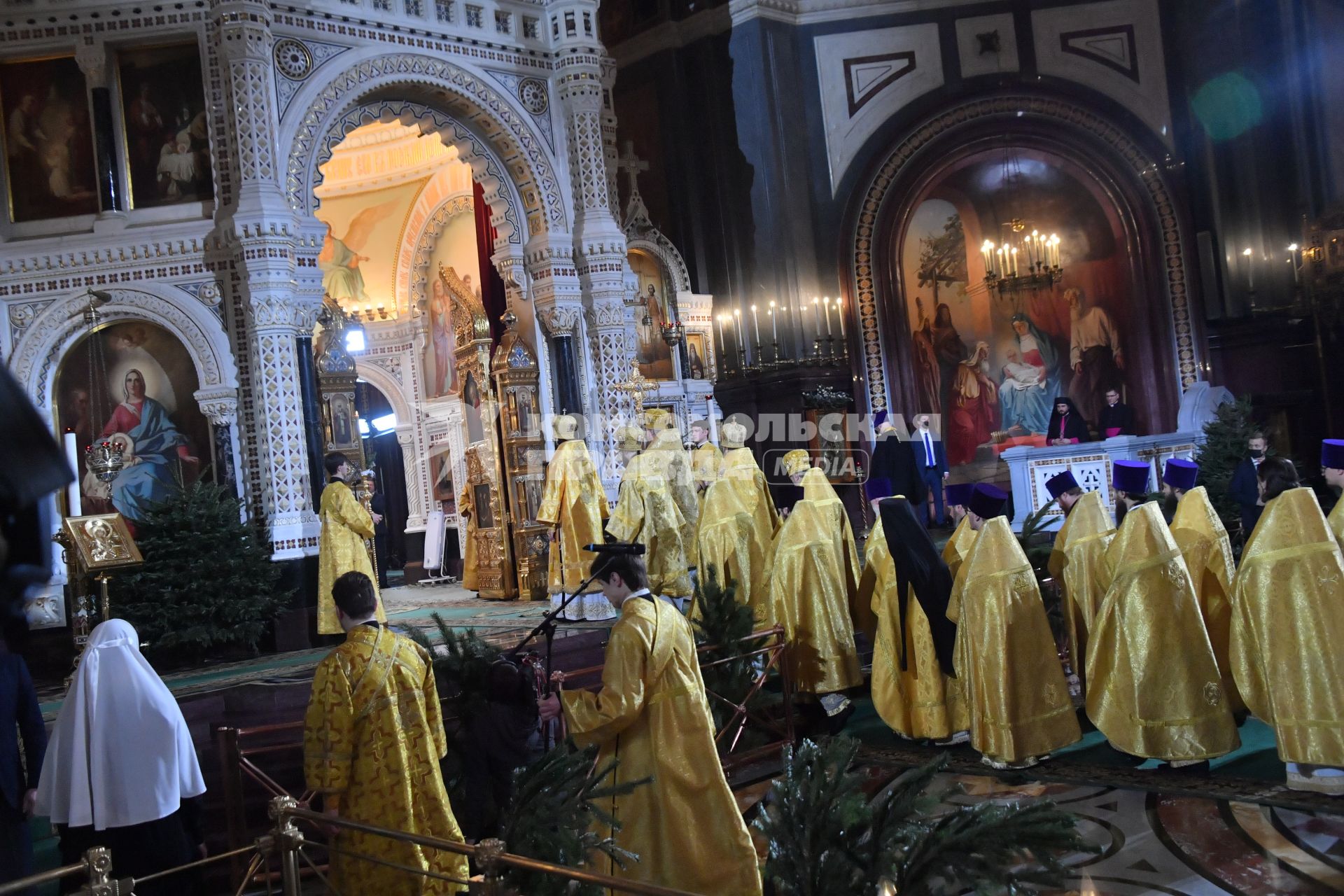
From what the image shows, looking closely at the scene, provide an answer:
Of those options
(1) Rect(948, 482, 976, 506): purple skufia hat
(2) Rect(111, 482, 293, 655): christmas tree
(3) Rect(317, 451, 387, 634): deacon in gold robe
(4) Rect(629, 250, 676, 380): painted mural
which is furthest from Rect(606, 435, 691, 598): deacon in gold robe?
(4) Rect(629, 250, 676, 380): painted mural

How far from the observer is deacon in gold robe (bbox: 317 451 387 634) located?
934cm

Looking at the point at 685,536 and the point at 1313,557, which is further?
the point at 685,536

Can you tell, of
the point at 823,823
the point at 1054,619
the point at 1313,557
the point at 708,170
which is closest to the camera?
the point at 823,823

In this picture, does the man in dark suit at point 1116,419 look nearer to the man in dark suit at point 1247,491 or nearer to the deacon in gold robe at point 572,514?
the man in dark suit at point 1247,491

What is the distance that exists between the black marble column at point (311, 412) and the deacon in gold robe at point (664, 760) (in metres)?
7.33

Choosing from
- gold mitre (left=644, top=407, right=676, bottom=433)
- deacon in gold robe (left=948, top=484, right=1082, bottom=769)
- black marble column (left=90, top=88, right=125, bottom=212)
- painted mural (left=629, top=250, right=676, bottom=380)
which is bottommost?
deacon in gold robe (left=948, top=484, right=1082, bottom=769)

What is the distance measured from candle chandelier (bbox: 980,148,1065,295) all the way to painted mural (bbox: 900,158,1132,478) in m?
0.33

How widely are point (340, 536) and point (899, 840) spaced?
22.4 ft

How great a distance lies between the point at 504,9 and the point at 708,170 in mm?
4425

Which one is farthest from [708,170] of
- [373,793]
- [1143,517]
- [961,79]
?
[373,793]

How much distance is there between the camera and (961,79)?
1680 centimetres

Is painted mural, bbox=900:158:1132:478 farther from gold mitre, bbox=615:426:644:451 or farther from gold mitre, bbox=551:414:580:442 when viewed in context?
gold mitre, bbox=551:414:580:442

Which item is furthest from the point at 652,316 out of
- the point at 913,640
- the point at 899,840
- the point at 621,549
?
the point at 899,840

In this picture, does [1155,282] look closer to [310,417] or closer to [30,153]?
[310,417]
